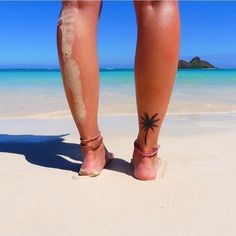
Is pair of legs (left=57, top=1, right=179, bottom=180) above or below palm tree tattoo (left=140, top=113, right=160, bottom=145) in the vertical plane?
above

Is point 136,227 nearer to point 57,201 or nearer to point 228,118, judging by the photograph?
point 57,201

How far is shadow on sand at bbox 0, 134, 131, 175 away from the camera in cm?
162

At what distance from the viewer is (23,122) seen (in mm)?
2904

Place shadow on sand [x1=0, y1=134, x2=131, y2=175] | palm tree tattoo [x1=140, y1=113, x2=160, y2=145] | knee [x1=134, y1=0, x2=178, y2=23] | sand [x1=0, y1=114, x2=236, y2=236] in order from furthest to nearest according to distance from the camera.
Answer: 1. shadow on sand [x1=0, y1=134, x2=131, y2=175]
2. palm tree tattoo [x1=140, y1=113, x2=160, y2=145]
3. knee [x1=134, y1=0, x2=178, y2=23]
4. sand [x1=0, y1=114, x2=236, y2=236]

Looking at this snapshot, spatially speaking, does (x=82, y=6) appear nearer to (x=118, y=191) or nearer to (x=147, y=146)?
(x=147, y=146)

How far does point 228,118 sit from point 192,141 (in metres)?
1.02

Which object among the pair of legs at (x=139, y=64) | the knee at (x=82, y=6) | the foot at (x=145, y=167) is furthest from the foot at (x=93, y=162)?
the knee at (x=82, y=6)

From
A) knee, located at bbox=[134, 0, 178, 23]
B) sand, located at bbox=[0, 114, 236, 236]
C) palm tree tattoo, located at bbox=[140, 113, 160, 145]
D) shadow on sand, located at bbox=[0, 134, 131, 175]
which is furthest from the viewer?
shadow on sand, located at bbox=[0, 134, 131, 175]

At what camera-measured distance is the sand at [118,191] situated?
1.04 metres

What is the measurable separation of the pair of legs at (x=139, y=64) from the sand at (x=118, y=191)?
15 centimetres

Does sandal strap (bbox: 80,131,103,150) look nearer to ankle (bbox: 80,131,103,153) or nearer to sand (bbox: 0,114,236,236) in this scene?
ankle (bbox: 80,131,103,153)

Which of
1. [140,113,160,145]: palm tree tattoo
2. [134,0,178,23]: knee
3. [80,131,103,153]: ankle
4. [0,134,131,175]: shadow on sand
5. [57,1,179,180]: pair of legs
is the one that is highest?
[134,0,178,23]: knee

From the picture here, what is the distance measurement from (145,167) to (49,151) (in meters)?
0.66

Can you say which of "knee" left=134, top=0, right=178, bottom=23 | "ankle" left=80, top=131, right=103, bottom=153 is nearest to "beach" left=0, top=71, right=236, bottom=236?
"ankle" left=80, top=131, right=103, bottom=153
